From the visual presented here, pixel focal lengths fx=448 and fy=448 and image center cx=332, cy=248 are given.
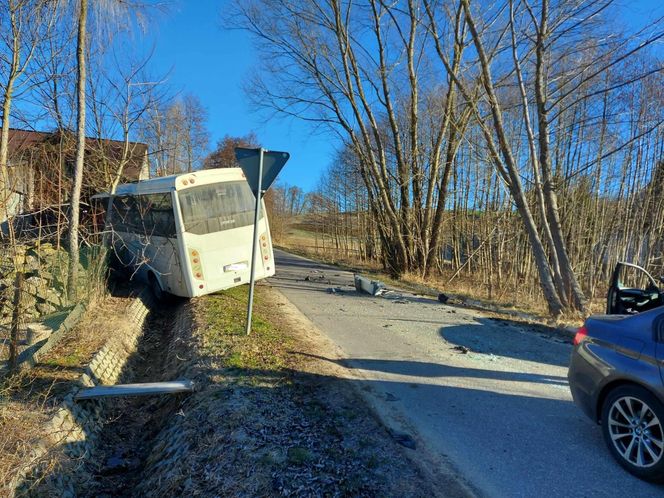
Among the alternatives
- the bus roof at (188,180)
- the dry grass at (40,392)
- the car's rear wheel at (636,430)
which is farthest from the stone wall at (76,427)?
the car's rear wheel at (636,430)

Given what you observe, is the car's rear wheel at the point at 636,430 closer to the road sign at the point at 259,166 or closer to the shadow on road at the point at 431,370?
the shadow on road at the point at 431,370

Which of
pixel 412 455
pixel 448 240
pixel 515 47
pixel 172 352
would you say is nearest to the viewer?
pixel 412 455

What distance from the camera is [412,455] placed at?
363 cm

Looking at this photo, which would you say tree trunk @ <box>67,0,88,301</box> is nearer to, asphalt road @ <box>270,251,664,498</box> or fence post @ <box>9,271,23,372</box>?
fence post @ <box>9,271,23,372</box>

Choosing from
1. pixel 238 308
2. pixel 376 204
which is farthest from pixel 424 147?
pixel 238 308

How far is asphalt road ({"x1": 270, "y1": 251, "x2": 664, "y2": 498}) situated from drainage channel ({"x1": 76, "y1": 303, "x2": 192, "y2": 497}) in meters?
2.48

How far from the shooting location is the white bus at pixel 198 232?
996cm

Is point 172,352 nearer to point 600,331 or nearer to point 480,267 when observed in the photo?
point 600,331

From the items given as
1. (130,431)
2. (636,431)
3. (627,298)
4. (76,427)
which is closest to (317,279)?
(130,431)

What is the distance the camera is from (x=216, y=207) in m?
10.4

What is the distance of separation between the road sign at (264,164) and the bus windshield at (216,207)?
3789mm

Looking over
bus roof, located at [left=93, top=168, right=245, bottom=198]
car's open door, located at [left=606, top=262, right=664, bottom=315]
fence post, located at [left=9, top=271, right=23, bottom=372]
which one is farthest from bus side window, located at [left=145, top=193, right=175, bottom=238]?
car's open door, located at [left=606, top=262, right=664, bottom=315]

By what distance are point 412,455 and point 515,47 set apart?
1030cm

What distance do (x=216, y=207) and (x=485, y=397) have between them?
7519 millimetres
